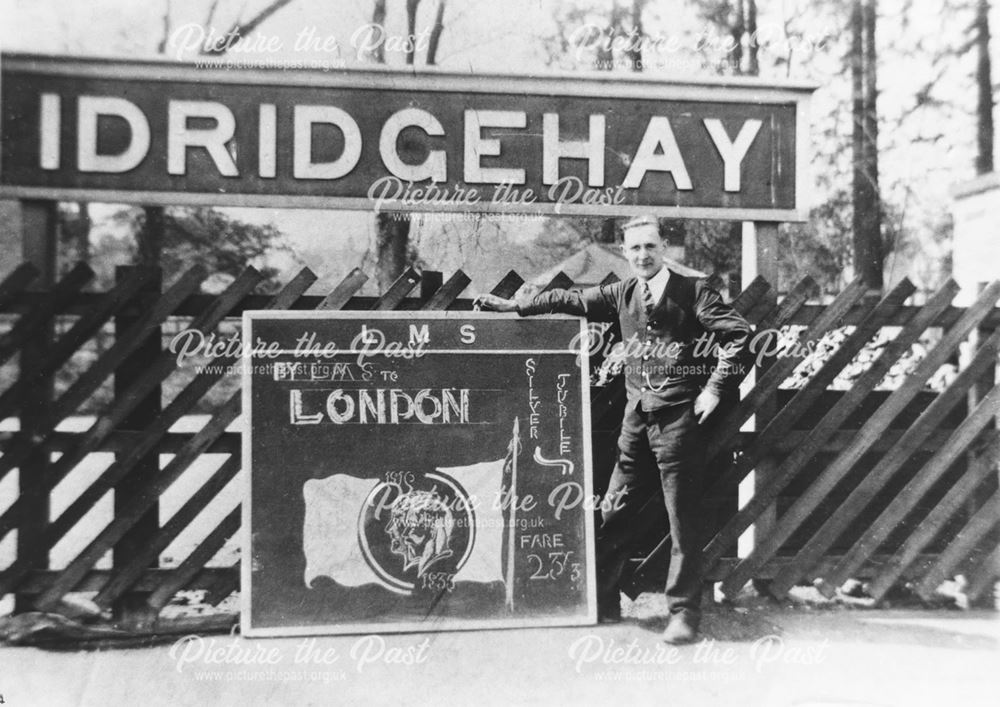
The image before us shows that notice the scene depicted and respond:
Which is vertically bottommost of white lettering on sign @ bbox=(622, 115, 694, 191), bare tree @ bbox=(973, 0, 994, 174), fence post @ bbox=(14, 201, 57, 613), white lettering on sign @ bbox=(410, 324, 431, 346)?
fence post @ bbox=(14, 201, 57, 613)

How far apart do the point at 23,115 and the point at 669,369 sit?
3464mm

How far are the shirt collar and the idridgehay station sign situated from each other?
507 mm

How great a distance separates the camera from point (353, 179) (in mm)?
3662

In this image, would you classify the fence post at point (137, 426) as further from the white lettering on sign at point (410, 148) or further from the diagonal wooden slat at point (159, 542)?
the white lettering on sign at point (410, 148)

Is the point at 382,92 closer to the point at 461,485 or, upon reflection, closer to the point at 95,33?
the point at 95,33

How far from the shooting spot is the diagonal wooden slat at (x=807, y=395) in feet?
12.0

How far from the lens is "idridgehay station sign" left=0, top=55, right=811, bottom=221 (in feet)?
11.6

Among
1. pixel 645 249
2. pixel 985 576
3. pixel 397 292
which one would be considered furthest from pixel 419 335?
pixel 985 576

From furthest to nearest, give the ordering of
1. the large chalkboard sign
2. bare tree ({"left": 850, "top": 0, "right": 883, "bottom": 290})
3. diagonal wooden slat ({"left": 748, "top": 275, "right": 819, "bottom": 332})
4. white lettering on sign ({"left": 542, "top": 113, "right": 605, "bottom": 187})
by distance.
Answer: bare tree ({"left": 850, "top": 0, "right": 883, "bottom": 290})
white lettering on sign ({"left": 542, "top": 113, "right": 605, "bottom": 187})
diagonal wooden slat ({"left": 748, "top": 275, "right": 819, "bottom": 332})
the large chalkboard sign

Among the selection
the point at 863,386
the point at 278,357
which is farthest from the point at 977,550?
the point at 278,357

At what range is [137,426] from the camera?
344cm

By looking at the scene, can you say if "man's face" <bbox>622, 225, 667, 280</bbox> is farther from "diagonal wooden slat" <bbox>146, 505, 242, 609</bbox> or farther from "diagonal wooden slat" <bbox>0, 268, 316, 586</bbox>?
"diagonal wooden slat" <bbox>146, 505, 242, 609</bbox>

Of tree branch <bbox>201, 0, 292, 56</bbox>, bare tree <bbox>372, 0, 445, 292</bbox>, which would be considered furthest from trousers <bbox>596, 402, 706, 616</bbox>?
tree branch <bbox>201, 0, 292, 56</bbox>

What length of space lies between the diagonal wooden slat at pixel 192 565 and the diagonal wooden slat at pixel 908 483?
2844 mm
